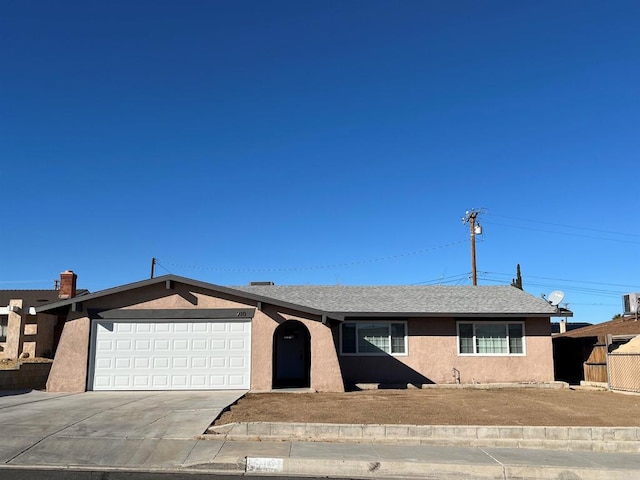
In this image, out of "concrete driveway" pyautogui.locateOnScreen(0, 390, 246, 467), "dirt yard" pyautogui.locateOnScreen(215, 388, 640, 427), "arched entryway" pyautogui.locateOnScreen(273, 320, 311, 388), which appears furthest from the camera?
"arched entryway" pyautogui.locateOnScreen(273, 320, 311, 388)

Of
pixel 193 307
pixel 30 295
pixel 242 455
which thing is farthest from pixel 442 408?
pixel 30 295

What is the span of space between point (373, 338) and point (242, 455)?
12502 millimetres

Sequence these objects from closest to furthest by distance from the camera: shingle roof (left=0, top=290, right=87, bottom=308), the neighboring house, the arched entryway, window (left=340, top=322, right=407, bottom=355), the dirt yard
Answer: the dirt yard < the neighboring house < window (left=340, top=322, right=407, bottom=355) < the arched entryway < shingle roof (left=0, top=290, right=87, bottom=308)

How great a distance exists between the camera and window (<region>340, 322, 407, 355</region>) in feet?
69.6

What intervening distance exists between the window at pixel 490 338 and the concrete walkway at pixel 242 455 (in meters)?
11.2

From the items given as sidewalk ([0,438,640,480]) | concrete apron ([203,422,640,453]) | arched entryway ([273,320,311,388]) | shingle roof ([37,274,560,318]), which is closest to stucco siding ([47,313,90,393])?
shingle roof ([37,274,560,318])

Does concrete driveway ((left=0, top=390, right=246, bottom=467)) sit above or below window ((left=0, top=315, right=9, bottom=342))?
below

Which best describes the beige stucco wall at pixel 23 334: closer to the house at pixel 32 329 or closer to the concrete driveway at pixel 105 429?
the house at pixel 32 329

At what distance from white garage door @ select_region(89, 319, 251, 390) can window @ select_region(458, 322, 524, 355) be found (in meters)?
8.54

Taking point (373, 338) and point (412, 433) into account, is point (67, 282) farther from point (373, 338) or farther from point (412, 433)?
point (412, 433)

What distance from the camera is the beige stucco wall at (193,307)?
1789 centimetres

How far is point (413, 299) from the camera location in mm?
23016

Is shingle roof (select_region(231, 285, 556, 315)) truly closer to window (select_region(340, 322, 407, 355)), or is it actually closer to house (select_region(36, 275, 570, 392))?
window (select_region(340, 322, 407, 355))

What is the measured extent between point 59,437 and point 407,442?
21.2 feet
